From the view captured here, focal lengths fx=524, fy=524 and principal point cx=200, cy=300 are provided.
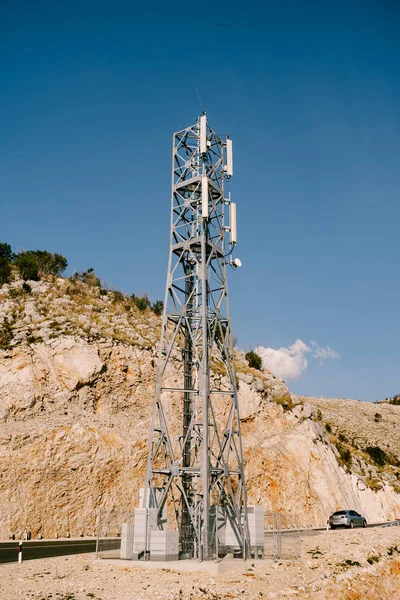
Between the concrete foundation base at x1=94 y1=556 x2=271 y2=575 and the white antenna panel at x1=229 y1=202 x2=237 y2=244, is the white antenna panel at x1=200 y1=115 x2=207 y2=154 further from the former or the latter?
the concrete foundation base at x1=94 y1=556 x2=271 y2=575

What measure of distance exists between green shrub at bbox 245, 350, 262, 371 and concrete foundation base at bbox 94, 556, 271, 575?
35.4 m

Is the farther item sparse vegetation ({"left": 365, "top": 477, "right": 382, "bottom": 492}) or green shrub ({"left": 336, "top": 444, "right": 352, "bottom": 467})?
green shrub ({"left": 336, "top": 444, "right": 352, "bottom": 467})

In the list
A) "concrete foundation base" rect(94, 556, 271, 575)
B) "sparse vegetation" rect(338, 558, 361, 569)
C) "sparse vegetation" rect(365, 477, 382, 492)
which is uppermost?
"sparse vegetation" rect(365, 477, 382, 492)

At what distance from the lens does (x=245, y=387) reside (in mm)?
47281

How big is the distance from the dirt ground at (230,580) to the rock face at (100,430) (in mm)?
13577

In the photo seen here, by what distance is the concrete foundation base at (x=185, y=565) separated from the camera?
723 inches

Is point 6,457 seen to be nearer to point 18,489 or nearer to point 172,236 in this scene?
point 18,489

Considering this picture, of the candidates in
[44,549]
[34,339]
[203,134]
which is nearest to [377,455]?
[34,339]

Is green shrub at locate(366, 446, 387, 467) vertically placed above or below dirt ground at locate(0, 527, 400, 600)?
above

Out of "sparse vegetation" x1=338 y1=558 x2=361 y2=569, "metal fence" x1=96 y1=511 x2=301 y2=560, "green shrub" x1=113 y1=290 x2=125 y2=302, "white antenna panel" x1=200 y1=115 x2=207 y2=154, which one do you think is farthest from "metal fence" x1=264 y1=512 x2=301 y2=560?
"green shrub" x1=113 y1=290 x2=125 y2=302

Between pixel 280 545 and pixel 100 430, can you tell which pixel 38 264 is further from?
pixel 280 545

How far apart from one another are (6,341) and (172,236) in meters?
21.5

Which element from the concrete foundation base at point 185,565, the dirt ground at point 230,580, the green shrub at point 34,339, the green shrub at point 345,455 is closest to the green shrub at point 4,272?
the green shrub at point 34,339

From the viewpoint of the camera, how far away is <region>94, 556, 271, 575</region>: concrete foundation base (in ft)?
60.3
